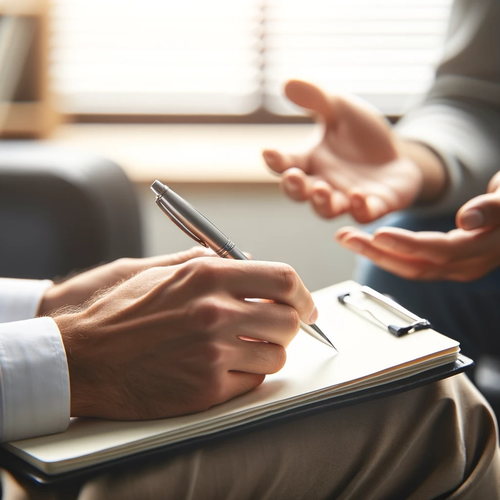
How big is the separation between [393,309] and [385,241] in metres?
0.22

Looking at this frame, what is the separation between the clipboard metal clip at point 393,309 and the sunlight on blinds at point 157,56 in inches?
55.2

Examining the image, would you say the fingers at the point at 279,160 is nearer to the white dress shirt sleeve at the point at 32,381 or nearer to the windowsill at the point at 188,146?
the white dress shirt sleeve at the point at 32,381

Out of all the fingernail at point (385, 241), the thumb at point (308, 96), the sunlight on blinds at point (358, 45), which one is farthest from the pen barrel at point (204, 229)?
the sunlight on blinds at point (358, 45)

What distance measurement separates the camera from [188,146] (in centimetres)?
188

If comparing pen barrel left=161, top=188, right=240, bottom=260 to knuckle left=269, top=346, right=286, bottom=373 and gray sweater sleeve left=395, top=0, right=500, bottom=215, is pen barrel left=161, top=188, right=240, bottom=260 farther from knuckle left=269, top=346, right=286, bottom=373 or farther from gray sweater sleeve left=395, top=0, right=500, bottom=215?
gray sweater sleeve left=395, top=0, right=500, bottom=215

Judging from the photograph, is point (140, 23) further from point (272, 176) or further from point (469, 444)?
point (469, 444)

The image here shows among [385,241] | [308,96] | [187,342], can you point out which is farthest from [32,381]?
[308,96]

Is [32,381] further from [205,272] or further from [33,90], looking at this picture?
[33,90]

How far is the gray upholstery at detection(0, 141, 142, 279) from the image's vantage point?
0.91 metres

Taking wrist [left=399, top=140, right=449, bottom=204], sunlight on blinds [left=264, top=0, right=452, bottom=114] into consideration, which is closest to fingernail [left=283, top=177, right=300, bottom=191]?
wrist [left=399, top=140, right=449, bottom=204]

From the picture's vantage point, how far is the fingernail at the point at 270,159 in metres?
0.89

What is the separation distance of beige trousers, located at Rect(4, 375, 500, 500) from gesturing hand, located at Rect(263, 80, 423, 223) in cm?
38

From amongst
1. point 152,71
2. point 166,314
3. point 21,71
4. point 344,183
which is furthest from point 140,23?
point 166,314

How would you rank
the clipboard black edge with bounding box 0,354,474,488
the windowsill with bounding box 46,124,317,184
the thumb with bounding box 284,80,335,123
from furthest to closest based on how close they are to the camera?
the windowsill with bounding box 46,124,317,184
the thumb with bounding box 284,80,335,123
the clipboard black edge with bounding box 0,354,474,488
